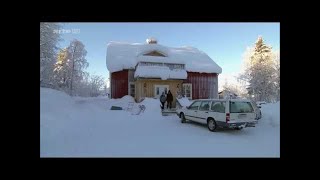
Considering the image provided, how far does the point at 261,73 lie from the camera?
5.22 metres

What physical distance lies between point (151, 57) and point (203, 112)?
7.65ft

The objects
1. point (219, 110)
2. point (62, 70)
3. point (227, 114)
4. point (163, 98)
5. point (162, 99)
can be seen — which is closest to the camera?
point (62, 70)

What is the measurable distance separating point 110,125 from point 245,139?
9.23ft

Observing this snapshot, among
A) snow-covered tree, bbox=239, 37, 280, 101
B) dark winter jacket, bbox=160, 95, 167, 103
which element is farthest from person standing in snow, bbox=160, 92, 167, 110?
snow-covered tree, bbox=239, 37, 280, 101

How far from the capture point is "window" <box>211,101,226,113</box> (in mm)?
5773

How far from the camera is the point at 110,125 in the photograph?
4.84 m

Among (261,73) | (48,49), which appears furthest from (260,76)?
(48,49)

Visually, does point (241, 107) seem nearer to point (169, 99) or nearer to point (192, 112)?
point (192, 112)

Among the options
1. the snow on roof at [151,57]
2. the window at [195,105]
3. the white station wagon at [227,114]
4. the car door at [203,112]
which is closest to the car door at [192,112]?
the window at [195,105]

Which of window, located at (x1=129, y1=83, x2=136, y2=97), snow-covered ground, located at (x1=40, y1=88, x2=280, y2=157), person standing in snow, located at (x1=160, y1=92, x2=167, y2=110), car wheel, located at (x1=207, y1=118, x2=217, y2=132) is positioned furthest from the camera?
person standing in snow, located at (x1=160, y1=92, x2=167, y2=110)

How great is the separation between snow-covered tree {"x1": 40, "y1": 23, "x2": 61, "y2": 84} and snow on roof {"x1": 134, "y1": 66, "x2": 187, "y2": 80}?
2.31m

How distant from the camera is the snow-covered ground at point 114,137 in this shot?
177 inches

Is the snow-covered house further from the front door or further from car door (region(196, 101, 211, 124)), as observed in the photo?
car door (region(196, 101, 211, 124))
